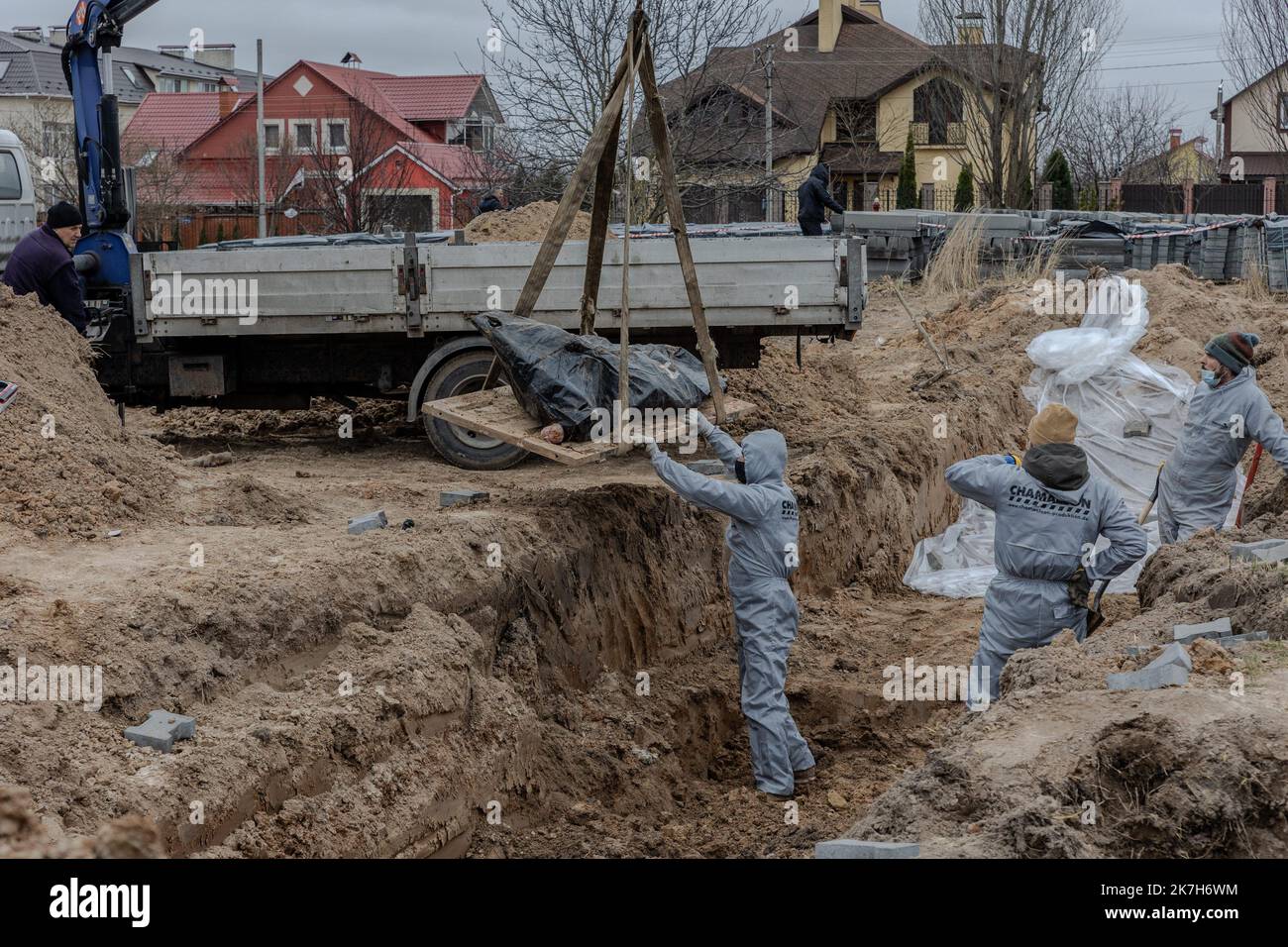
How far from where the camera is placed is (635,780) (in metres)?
7.23

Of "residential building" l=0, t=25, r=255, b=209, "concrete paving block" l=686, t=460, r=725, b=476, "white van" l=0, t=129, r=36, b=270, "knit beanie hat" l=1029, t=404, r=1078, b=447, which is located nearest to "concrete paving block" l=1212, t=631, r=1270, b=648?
"knit beanie hat" l=1029, t=404, r=1078, b=447

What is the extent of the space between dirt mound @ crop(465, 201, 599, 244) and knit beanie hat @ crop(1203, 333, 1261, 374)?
5.68 m

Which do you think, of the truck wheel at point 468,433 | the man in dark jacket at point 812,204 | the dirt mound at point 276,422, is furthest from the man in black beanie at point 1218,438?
the dirt mound at point 276,422

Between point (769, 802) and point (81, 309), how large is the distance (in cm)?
624

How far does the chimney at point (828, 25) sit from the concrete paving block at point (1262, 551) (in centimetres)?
3990

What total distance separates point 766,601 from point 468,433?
3.84 metres

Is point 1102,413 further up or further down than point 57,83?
further down

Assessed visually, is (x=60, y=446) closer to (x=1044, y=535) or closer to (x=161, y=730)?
(x=161, y=730)

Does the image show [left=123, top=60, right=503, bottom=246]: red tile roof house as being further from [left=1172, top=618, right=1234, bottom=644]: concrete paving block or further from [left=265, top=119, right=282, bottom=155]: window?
[left=1172, top=618, right=1234, bottom=644]: concrete paving block

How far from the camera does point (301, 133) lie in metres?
38.8

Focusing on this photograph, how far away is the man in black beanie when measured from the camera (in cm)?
794

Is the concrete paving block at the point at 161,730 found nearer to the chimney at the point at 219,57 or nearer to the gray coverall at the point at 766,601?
the gray coverall at the point at 766,601

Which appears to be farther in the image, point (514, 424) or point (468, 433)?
point (468, 433)

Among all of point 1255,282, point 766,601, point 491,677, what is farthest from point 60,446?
point 1255,282
